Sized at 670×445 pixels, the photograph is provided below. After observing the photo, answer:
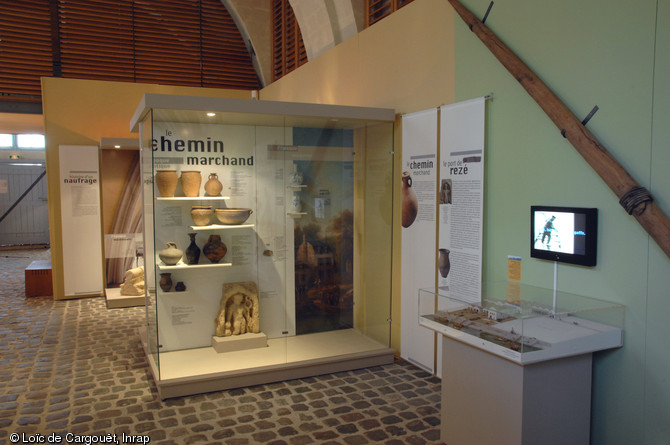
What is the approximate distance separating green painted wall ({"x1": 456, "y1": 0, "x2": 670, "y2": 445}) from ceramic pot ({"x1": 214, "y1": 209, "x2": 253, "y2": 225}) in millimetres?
2413

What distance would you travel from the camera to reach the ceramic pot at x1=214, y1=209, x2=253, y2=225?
4.96 metres

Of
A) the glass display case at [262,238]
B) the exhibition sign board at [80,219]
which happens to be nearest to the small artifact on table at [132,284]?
the exhibition sign board at [80,219]

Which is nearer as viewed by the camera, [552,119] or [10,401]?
[552,119]

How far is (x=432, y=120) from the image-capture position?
15.7 feet

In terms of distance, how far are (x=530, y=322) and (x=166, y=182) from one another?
10.5 feet

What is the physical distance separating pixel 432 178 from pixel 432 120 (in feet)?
1.76

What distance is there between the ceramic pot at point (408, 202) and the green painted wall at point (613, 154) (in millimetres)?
1200

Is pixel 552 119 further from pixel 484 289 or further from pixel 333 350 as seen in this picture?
pixel 333 350

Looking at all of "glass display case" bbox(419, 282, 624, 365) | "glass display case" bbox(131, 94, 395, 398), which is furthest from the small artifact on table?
"glass display case" bbox(419, 282, 624, 365)

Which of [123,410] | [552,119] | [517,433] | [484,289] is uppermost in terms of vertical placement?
[552,119]

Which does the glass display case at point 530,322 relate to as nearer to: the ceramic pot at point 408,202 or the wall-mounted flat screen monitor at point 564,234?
the wall-mounted flat screen monitor at point 564,234

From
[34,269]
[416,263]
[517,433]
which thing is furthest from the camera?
[34,269]

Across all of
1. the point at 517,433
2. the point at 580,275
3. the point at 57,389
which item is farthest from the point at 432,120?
the point at 57,389

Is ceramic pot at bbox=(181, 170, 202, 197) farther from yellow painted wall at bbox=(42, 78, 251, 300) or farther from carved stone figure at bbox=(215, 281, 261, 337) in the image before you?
yellow painted wall at bbox=(42, 78, 251, 300)
